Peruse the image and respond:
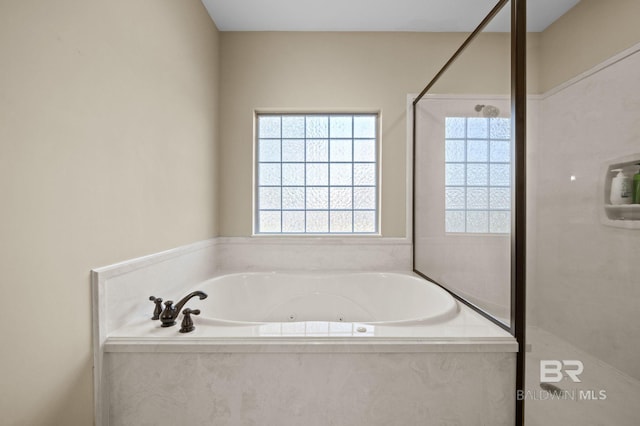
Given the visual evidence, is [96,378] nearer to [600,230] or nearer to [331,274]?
[331,274]

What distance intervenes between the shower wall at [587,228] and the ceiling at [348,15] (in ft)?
4.20

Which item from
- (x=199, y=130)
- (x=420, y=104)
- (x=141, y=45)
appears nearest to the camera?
(x=141, y=45)

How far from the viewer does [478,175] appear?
1.43m

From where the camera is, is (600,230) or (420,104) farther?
(420,104)

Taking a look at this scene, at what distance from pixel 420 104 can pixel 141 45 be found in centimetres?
182

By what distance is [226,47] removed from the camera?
2.24 meters

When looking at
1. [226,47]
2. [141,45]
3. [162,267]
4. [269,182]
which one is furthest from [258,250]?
[226,47]

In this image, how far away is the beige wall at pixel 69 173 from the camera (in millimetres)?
758

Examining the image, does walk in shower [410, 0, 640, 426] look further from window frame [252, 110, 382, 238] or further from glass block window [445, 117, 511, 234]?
window frame [252, 110, 382, 238]

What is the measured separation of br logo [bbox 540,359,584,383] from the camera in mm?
1084

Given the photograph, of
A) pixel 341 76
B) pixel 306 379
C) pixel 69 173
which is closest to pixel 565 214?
pixel 306 379

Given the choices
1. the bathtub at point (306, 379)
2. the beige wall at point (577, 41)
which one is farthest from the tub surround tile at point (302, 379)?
the beige wall at point (577, 41)

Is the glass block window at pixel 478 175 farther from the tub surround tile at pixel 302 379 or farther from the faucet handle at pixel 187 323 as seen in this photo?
the faucet handle at pixel 187 323

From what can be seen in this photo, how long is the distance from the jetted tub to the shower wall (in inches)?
34.2
